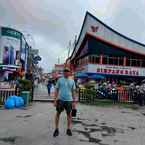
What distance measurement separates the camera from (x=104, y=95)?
29141 mm

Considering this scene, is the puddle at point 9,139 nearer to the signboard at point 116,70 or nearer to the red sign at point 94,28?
the signboard at point 116,70

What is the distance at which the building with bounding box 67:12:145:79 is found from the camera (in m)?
58.5

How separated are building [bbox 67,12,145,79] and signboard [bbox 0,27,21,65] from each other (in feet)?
37.5

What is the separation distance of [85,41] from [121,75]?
774cm

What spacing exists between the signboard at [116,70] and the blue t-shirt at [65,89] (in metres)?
46.4

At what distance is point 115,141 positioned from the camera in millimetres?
9945

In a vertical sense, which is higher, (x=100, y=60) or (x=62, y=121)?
(x=100, y=60)

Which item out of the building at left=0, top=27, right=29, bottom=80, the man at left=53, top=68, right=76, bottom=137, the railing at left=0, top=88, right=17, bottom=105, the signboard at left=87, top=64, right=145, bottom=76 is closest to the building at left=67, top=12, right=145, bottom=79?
the signboard at left=87, top=64, right=145, bottom=76

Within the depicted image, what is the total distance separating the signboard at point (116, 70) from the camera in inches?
2263

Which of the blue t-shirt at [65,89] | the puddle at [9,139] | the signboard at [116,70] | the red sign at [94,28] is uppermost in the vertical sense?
the red sign at [94,28]

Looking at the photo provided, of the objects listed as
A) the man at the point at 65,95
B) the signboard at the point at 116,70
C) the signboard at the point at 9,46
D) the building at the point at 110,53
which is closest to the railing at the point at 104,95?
the man at the point at 65,95

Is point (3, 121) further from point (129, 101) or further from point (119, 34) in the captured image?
point (119, 34)

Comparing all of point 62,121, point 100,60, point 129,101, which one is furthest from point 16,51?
point 62,121

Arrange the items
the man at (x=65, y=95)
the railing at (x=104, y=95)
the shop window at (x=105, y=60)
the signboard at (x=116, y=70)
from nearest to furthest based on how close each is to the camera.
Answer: the man at (x=65, y=95) < the railing at (x=104, y=95) < the signboard at (x=116, y=70) < the shop window at (x=105, y=60)
